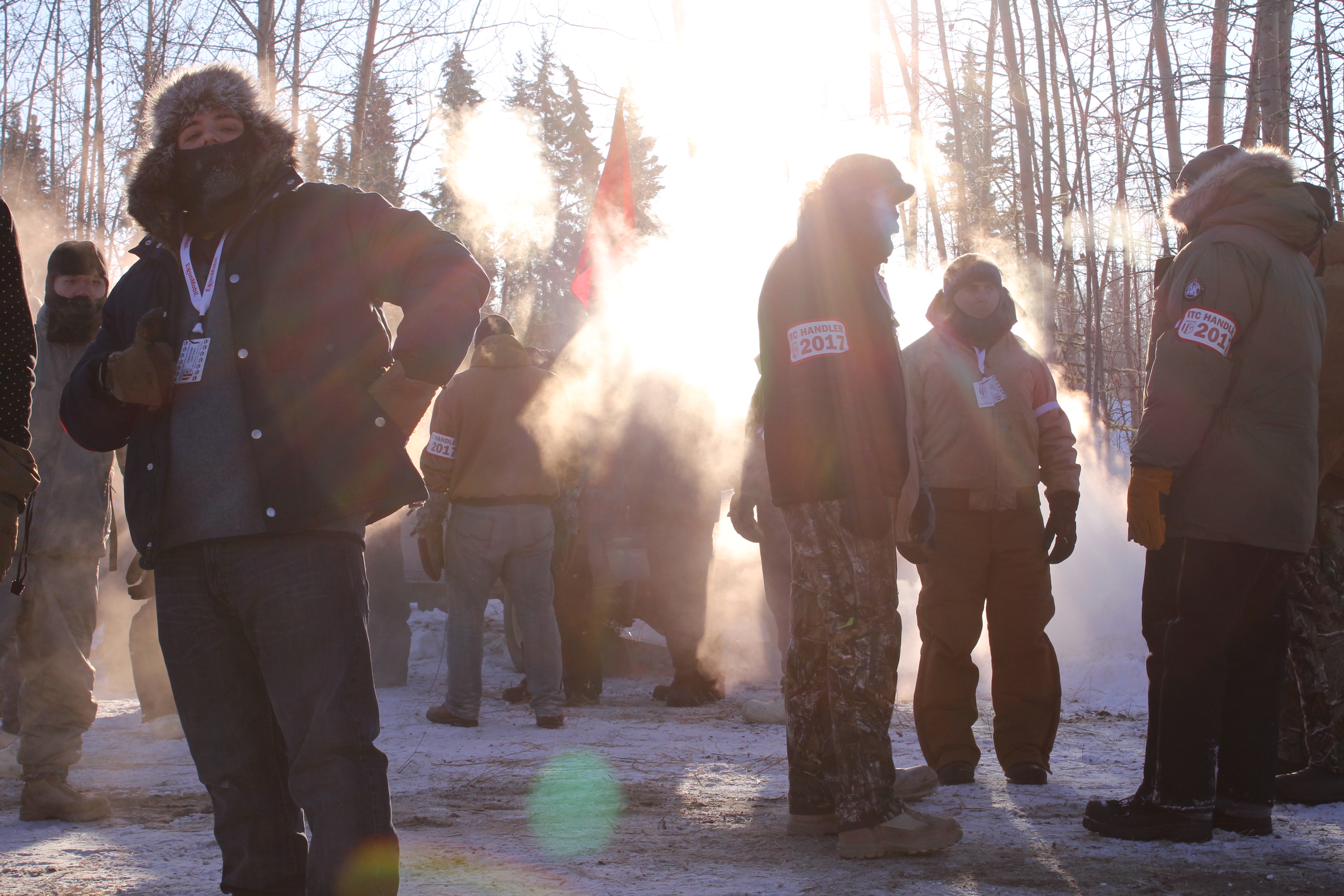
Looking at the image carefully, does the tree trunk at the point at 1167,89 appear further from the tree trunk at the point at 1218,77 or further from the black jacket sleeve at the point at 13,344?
the black jacket sleeve at the point at 13,344

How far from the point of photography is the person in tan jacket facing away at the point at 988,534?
415 cm

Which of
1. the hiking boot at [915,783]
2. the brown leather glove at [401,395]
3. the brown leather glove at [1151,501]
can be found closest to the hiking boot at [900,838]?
the hiking boot at [915,783]

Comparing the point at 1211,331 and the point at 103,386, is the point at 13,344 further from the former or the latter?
the point at 1211,331

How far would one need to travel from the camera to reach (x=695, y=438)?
685cm

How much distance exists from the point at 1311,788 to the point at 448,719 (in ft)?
13.9

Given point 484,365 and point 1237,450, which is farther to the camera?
point 484,365

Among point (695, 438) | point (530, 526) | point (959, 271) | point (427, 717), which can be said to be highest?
point (959, 271)

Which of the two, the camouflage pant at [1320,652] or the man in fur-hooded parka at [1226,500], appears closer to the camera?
the man in fur-hooded parka at [1226,500]

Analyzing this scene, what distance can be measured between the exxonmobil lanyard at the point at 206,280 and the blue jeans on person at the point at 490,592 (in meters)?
3.60

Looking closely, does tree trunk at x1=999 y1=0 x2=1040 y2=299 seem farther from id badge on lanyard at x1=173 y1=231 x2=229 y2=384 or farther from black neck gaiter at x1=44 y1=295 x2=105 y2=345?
id badge on lanyard at x1=173 y1=231 x2=229 y2=384

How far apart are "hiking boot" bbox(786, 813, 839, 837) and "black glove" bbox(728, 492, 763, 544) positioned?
1910 millimetres

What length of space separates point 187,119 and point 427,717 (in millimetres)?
4344

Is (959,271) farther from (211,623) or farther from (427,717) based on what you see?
(427,717)

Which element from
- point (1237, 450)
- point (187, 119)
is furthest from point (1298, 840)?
point (187, 119)
